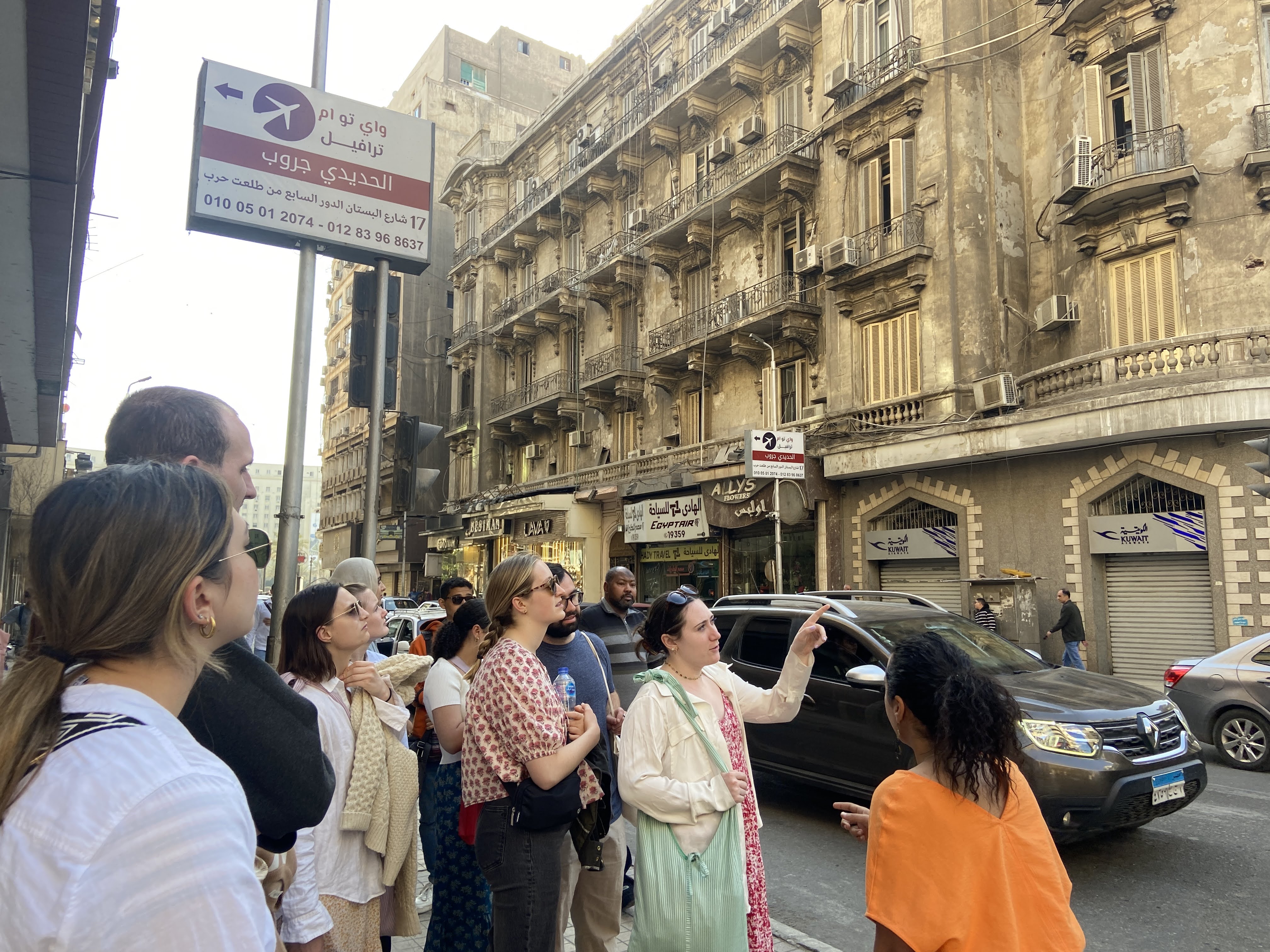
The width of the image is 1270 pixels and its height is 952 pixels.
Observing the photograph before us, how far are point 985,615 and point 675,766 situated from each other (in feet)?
43.2

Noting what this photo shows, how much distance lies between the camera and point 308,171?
6098 mm

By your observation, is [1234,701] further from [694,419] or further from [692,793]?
[694,419]

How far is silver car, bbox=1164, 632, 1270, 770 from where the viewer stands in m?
8.50

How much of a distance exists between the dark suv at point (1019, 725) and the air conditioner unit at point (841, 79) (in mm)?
14586

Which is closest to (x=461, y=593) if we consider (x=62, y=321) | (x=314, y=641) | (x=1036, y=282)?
(x=314, y=641)

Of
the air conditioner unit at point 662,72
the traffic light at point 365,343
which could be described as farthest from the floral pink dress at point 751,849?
the air conditioner unit at point 662,72

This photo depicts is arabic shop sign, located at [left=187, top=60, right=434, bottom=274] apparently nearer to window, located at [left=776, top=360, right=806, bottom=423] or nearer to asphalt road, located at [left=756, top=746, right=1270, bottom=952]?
asphalt road, located at [left=756, top=746, right=1270, bottom=952]

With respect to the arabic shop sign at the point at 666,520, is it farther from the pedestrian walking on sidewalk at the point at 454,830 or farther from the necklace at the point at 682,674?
the necklace at the point at 682,674

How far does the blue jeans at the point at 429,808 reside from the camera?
15.4 ft

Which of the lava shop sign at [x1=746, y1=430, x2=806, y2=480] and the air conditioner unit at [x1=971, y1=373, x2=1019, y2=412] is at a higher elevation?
the air conditioner unit at [x1=971, y1=373, x2=1019, y2=412]

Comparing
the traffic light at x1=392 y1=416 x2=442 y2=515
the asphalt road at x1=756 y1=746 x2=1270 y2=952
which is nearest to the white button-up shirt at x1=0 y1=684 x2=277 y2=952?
the asphalt road at x1=756 y1=746 x2=1270 y2=952

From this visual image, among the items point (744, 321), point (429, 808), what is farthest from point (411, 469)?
point (744, 321)

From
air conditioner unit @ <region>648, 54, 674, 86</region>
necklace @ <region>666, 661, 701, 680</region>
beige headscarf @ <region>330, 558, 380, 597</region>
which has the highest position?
air conditioner unit @ <region>648, 54, 674, 86</region>

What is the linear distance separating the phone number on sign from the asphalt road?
5.40 metres
